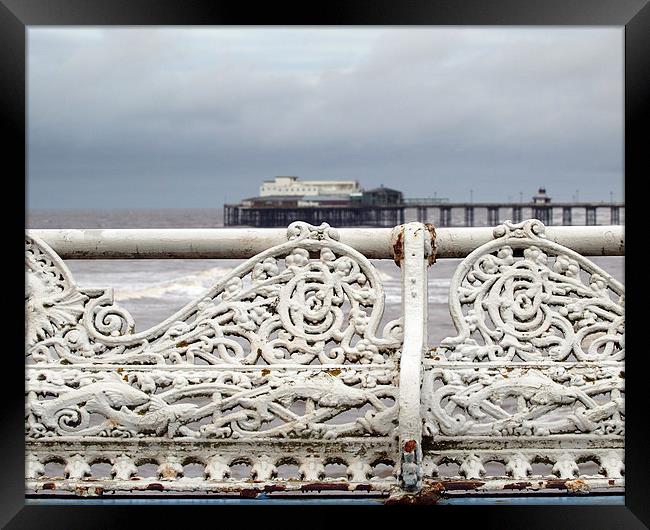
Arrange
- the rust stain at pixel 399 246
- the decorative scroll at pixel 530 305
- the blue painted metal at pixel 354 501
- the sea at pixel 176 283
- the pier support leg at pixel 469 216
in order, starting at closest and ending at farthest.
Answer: the blue painted metal at pixel 354 501 → the decorative scroll at pixel 530 305 → the rust stain at pixel 399 246 → the sea at pixel 176 283 → the pier support leg at pixel 469 216

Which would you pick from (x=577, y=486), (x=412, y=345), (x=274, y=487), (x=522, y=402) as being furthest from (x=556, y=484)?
(x=274, y=487)

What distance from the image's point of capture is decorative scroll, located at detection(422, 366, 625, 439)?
3527mm

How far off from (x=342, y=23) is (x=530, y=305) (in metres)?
1.55

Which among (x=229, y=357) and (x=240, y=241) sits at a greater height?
(x=240, y=241)

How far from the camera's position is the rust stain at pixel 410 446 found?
336cm

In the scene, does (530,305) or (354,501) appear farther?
(530,305)

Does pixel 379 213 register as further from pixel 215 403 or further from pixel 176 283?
pixel 215 403

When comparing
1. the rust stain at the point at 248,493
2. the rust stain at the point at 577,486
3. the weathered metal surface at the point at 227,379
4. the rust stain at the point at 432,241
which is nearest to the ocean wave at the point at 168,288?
the rust stain at the point at 432,241

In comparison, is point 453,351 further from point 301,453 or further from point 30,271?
point 30,271

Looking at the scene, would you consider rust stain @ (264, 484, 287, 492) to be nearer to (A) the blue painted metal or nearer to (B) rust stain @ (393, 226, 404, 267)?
(A) the blue painted metal

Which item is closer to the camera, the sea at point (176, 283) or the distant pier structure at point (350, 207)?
the sea at point (176, 283)

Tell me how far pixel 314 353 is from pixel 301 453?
1.38 ft

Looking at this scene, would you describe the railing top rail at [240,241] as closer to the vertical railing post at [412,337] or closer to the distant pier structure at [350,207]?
the vertical railing post at [412,337]

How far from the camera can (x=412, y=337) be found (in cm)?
365
